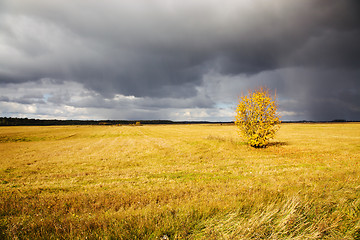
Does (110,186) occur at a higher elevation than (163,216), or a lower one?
lower

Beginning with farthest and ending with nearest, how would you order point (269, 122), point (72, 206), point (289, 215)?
point (269, 122) → point (72, 206) → point (289, 215)

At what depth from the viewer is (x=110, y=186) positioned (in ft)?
31.0

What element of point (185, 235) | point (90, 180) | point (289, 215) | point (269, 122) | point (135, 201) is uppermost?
point (269, 122)

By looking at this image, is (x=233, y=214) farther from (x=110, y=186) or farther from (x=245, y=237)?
(x=110, y=186)

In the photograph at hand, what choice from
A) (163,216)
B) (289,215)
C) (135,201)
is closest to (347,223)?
(289,215)

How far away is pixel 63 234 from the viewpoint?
3365mm

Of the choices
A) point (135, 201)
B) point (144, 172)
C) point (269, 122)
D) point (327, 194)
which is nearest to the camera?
point (327, 194)

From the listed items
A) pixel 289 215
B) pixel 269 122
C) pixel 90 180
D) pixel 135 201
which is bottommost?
pixel 90 180

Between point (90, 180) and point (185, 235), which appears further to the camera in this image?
point (90, 180)

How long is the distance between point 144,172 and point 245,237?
1038 centimetres

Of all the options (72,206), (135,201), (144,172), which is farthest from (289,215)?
(144,172)

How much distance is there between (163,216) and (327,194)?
486 cm

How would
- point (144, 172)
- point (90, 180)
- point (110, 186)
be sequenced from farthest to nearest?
point (144, 172), point (90, 180), point (110, 186)

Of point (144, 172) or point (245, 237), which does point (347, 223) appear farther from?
point (144, 172)
